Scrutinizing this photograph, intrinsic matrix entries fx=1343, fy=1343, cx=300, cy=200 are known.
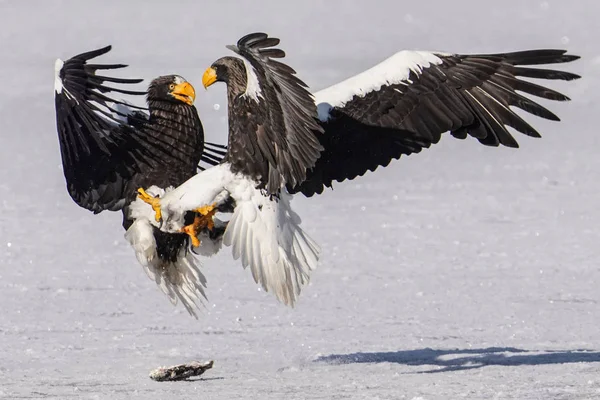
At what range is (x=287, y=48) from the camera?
39.5 ft

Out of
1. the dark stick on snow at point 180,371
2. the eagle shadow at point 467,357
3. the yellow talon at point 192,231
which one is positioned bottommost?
the eagle shadow at point 467,357

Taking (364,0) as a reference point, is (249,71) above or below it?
below

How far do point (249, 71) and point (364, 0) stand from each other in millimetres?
10360

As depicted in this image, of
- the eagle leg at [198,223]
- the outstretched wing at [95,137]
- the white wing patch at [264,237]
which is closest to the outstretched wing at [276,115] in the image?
the white wing patch at [264,237]

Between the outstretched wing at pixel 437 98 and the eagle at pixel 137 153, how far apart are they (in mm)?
489

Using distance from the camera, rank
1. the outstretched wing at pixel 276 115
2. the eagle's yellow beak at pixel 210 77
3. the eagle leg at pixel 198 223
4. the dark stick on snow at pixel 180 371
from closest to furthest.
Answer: the outstretched wing at pixel 276 115
the dark stick on snow at pixel 180 371
the eagle's yellow beak at pixel 210 77
the eagle leg at pixel 198 223

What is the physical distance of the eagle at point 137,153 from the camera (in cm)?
515

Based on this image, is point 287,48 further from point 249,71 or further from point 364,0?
point 249,71

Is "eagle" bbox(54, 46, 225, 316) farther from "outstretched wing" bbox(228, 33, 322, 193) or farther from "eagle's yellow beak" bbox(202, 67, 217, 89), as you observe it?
"outstretched wing" bbox(228, 33, 322, 193)

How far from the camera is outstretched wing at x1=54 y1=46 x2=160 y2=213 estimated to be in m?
5.13

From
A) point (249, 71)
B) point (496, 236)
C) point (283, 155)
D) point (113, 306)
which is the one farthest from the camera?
point (496, 236)

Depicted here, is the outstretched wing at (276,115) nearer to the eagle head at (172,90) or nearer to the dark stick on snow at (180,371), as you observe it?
the eagle head at (172,90)

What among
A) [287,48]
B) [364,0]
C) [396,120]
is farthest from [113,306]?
[364,0]

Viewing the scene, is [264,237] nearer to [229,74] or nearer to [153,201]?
[153,201]
